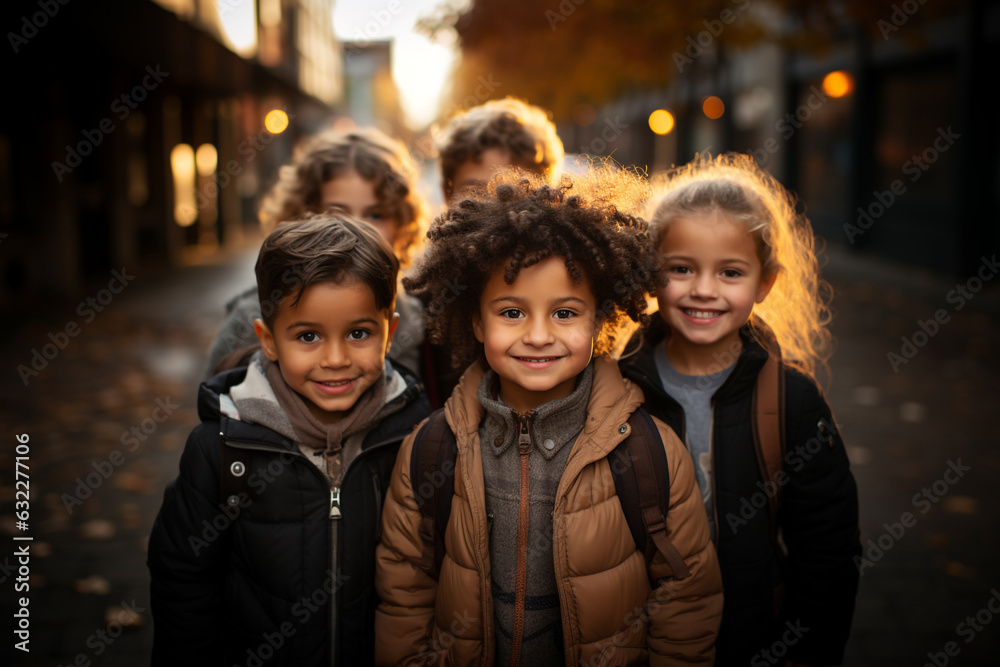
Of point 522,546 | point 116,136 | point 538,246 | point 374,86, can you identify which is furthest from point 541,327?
point 374,86

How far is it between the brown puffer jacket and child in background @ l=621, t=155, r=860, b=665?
223mm

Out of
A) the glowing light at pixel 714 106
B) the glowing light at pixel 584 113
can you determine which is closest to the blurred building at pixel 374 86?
the glowing light at pixel 584 113

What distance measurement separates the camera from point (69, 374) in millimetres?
7355

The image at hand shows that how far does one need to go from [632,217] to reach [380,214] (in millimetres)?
1223

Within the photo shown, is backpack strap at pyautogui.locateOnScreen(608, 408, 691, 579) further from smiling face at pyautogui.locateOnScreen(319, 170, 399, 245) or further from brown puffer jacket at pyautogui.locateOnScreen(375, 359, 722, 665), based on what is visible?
smiling face at pyautogui.locateOnScreen(319, 170, 399, 245)

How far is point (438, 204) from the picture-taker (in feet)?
23.4

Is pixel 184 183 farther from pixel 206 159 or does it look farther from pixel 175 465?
pixel 175 465

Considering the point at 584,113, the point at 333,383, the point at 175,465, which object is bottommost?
the point at 175,465

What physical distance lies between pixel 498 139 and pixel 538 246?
1131 mm

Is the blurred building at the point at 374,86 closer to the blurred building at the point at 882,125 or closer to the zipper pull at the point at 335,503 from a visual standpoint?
the blurred building at the point at 882,125

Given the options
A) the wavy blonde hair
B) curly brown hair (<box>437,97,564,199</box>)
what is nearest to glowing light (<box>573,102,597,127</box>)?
curly brown hair (<box>437,97,564,199</box>)

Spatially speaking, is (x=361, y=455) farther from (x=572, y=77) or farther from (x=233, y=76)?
(x=572, y=77)

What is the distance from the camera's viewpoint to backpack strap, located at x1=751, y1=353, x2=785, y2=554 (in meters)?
2.10

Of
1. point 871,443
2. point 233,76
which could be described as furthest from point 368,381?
point 233,76
